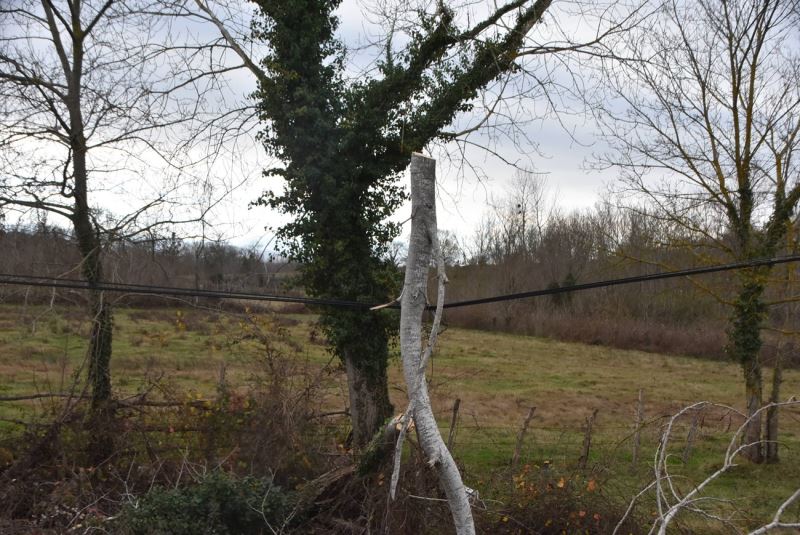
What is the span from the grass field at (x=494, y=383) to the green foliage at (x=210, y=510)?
217 centimetres

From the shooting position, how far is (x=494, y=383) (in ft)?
73.6

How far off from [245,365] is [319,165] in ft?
10.2

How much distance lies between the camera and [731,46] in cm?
1417

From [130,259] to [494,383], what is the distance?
14.3 meters

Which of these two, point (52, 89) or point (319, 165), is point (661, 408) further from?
point (52, 89)

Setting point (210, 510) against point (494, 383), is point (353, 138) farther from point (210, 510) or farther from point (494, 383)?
point (494, 383)

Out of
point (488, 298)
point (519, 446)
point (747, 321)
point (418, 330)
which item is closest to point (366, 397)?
point (519, 446)

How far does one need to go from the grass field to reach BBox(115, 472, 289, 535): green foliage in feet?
7.11

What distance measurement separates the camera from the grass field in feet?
32.5

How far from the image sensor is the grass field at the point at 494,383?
32.5 ft

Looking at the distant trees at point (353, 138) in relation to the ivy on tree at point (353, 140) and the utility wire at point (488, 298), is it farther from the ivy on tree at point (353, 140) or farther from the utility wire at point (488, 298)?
the utility wire at point (488, 298)

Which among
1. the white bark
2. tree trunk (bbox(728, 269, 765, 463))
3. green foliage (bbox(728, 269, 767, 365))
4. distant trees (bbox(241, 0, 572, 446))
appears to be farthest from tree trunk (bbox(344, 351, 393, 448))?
tree trunk (bbox(728, 269, 765, 463))

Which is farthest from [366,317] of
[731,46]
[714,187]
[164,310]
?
[731,46]

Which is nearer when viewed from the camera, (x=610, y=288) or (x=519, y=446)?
(x=519, y=446)
